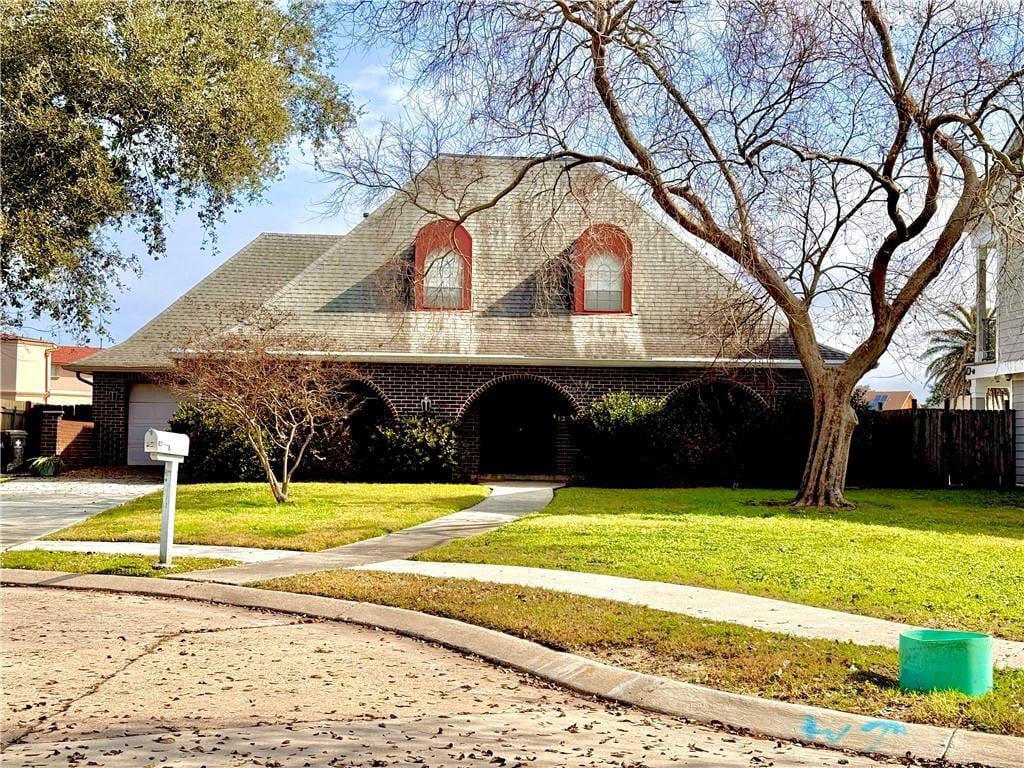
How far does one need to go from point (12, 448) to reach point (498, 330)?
13.1 m

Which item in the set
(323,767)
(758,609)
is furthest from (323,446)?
(323,767)

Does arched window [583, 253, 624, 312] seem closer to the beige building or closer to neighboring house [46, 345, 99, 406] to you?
the beige building

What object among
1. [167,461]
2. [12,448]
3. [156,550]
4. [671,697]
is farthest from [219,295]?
→ [671,697]

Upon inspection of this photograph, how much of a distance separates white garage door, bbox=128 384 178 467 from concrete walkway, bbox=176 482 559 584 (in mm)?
11058

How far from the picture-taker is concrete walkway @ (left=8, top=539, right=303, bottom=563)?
11.6 meters

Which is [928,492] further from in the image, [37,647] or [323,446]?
[37,647]

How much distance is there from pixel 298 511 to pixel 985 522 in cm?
1044

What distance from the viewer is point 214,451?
21.5 meters

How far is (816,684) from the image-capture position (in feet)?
20.6

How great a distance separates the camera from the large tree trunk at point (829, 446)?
17.8 metres

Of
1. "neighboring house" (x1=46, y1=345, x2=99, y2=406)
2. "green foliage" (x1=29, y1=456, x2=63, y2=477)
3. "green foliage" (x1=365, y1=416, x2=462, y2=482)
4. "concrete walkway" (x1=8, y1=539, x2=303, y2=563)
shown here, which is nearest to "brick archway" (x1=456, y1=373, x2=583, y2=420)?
"green foliage" (x1=365, y1=416, x2=462, y2=482)

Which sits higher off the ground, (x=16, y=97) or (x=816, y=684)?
(x=16, y=97)

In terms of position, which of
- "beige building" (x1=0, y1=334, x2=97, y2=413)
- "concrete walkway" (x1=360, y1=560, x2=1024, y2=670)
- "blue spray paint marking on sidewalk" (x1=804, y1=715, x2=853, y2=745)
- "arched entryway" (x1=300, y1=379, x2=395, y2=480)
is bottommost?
"blue spray paint marking on sidewalk" (x1=804, y1=715, x2=853, y2=745)

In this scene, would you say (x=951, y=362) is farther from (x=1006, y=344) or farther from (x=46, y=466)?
(x=46, y=466)
